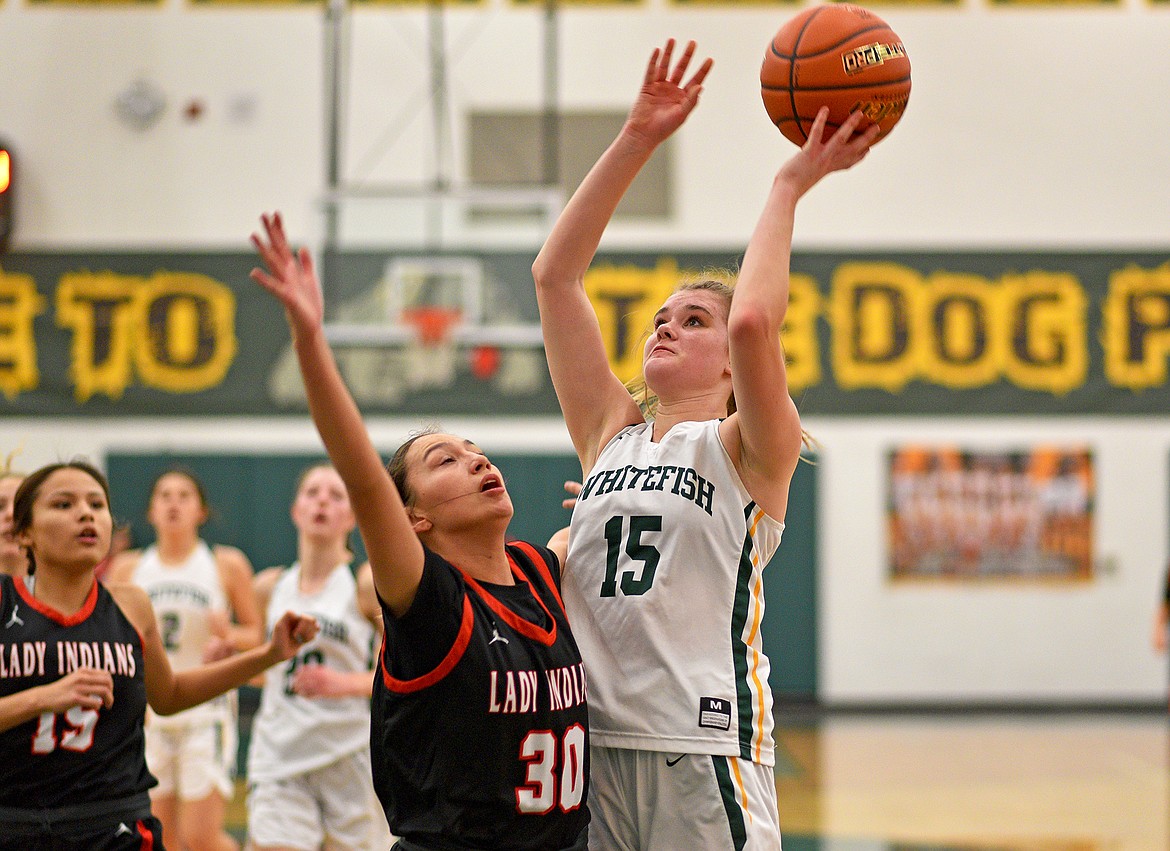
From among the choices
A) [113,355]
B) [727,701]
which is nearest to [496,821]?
A: [727,701]

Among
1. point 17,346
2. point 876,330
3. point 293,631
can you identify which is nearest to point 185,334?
point 17,346

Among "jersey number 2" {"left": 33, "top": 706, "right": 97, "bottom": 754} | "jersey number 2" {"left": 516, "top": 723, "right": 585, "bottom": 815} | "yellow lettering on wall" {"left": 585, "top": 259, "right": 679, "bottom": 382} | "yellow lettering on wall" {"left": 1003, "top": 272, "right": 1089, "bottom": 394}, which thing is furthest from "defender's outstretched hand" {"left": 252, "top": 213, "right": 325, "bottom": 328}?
"yellow lettering on wall" {"left": 1003, "top": 272, "right": 1089, "bottom": 394}

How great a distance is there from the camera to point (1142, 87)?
11492 millimetres

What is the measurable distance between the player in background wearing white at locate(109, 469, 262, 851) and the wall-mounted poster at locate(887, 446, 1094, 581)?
264 inches

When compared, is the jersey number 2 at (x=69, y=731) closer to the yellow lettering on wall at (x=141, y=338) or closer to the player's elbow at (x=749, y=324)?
the player's elbow at (x=749, y=324)

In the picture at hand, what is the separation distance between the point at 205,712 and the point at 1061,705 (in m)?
8.08

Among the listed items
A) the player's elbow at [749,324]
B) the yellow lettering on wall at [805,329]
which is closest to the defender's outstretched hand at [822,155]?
the player's elbow at [749,324]

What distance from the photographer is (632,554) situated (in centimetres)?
252

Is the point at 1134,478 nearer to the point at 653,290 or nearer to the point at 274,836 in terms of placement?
the point at 653,290

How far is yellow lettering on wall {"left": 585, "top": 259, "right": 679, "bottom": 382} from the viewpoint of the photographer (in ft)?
36.6

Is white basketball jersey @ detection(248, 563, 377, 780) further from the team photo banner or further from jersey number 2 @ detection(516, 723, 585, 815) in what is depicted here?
the team photo banner

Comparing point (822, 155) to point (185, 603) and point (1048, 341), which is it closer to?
point (185, 603)

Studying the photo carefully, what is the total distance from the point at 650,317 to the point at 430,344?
7.49ft

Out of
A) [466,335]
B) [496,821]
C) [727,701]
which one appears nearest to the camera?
[496,821]
